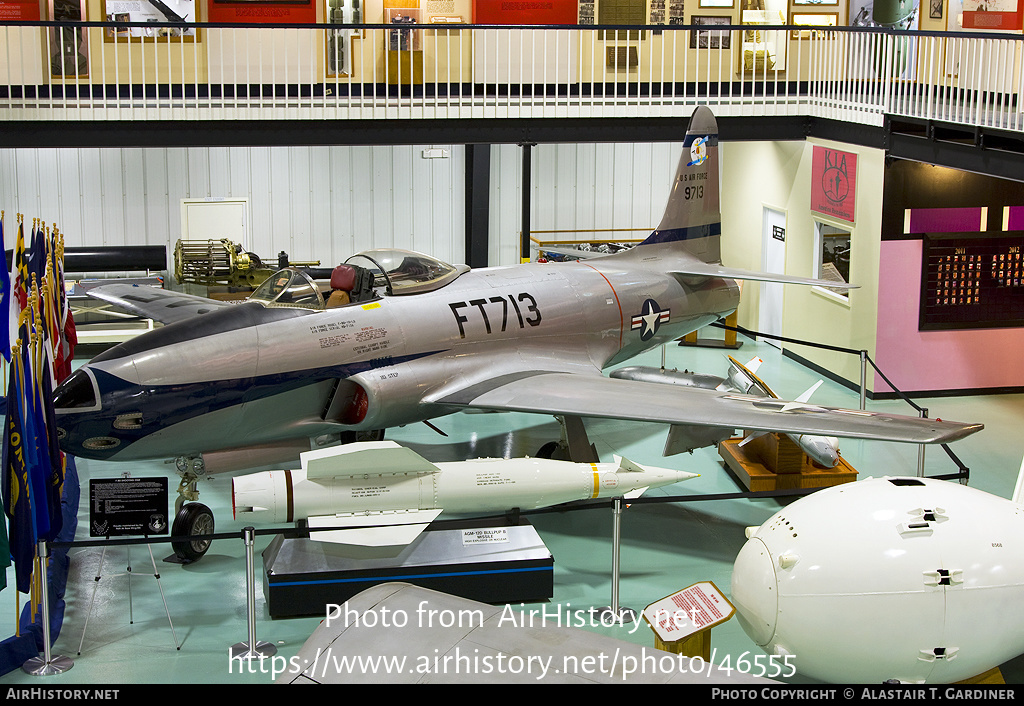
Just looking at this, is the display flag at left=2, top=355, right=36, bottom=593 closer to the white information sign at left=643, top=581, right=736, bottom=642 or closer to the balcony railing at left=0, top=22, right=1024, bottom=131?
the white information sign at left=643, top=581, right=736, bottom=642

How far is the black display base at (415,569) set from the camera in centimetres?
812

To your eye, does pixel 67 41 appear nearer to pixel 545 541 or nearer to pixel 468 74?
pixel 468 74

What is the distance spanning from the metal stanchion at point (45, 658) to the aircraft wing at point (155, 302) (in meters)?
5.08

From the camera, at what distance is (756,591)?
6.45m

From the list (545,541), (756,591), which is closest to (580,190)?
(545,541)

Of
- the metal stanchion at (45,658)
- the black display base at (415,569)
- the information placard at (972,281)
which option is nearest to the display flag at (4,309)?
the metal stanchion at (45,658)

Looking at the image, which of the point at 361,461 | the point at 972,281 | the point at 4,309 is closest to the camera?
the point at 4,309

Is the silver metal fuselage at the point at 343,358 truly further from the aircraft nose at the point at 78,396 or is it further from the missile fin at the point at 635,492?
the missile fin at the point at 635,492

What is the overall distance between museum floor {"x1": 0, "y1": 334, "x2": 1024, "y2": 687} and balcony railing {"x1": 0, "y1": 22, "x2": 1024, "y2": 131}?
365 centimetres

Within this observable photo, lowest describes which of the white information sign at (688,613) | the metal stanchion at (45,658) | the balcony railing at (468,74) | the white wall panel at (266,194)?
the metal stanchion at (45,658)

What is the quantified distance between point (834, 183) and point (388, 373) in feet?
25.2

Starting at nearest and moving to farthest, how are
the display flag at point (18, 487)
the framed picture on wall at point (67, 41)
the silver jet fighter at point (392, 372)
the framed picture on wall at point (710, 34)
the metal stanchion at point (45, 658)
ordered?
the metal stanchion at point (45, 658)
the display flag at point (18, 487)
the silver jet fighter at point (392, 372)
the framed picture on wall at point (67, 41)
the framed picture on wall at point (710, 34)

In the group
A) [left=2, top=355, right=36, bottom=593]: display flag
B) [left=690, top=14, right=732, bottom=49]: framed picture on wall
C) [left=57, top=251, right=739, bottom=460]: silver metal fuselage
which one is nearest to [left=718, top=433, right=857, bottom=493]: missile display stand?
[left=57, top=251, right=739, bottom=460]: silver metal fuselage

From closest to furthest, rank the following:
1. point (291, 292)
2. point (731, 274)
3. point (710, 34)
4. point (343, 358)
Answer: point (343, 358) < point (291, 292) < point (731, 274) < point (710, 34)
